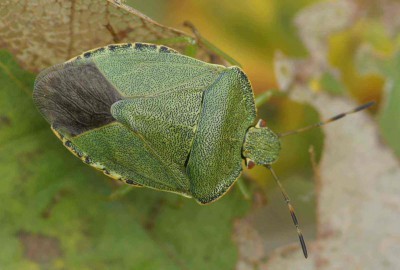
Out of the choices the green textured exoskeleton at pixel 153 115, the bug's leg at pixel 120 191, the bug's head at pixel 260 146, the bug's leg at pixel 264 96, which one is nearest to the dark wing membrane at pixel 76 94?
the green textured exoskeleton at pixel 153 115

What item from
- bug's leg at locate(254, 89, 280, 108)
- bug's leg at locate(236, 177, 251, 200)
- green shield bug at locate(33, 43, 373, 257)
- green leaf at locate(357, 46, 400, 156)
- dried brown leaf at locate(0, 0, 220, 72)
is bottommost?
bug's leg at locate(236, 177, 251, 200)

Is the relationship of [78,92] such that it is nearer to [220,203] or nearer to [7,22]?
[7,22]

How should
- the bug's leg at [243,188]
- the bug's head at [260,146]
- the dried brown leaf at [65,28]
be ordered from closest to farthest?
1. the dried brown leaf at [65,28]
2. the bug's head at [260,146]
3. the bug's leg at [243,188]

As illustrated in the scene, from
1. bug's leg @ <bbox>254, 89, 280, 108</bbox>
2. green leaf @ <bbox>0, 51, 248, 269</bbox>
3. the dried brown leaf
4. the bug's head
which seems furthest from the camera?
bug's leg @ <bbox>254, 89, 280, 108</bbox>

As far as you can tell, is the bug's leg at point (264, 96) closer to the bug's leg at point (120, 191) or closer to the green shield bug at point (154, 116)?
the green shield bug at point (154, 116)

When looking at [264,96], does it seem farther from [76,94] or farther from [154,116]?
[76,94]

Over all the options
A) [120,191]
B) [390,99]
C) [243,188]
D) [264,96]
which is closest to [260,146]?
[243,188]

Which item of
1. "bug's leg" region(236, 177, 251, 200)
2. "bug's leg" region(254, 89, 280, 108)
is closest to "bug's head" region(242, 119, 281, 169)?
"bug's leg" region(236, 177, 251, 200)

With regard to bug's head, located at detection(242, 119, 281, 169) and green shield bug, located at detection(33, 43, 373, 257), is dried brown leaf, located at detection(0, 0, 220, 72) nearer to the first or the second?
green shield bug, located at detection(33, 43, 373, 257)
